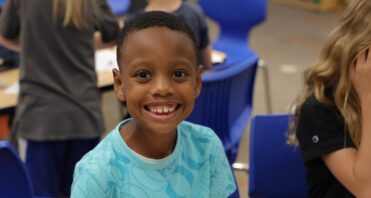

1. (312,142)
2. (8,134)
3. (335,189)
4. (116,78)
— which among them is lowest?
(8,134)

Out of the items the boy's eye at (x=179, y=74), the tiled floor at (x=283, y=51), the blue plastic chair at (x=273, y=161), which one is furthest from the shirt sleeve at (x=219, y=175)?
the tiled floor at (x=283, y=51)

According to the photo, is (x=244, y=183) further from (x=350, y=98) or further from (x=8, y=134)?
(x=350, y=98)

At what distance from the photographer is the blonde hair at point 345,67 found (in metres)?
1.39

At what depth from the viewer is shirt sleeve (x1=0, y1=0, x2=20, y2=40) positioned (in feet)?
6.69

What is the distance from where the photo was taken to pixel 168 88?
0.98 meters

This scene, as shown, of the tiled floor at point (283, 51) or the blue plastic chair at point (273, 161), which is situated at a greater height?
the blue plastic chair at point (273, 161)

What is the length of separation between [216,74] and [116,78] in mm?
1119

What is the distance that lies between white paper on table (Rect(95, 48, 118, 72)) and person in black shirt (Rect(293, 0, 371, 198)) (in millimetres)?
1173

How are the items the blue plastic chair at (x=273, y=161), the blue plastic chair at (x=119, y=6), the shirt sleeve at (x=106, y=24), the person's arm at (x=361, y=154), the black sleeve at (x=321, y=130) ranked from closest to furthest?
the person's arm at (x=361, y=154) < the black sleeve at (x=321, y=130) < the blue plastic chair at (x=273, y=161) < the shirt sleeve at (x=106, y=24) < the blue plastic chair at (x=119, y=6)

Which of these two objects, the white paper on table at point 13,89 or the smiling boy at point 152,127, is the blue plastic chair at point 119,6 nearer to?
the white paper on table at point 13,89

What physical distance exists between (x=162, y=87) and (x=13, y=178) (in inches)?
29.4

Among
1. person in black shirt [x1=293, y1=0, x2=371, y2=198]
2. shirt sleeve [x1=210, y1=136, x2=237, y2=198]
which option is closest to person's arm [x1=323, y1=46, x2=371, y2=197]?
person in black shirt [x1=293, y1=0, x2=371, y2=198]

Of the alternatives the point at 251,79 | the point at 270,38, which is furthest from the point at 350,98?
the point at 270,38

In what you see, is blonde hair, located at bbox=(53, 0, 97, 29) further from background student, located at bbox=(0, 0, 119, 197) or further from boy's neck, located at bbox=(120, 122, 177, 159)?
boy's neck, located at bbox=(120, 122, 177, 159)
